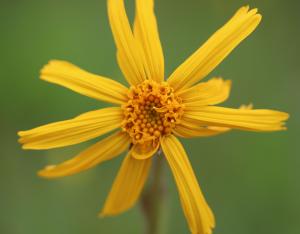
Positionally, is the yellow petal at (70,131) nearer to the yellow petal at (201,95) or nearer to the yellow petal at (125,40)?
the yellow petal at (125,40)

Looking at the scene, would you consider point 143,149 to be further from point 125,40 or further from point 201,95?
point 125,40

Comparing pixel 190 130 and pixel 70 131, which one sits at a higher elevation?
pixel 70 131

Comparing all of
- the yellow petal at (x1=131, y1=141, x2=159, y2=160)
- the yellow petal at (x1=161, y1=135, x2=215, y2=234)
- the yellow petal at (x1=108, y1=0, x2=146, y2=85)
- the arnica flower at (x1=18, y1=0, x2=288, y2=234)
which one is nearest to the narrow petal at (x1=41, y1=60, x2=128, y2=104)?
the arnica flower at (x1=18, y1=0, x2=288, y2=234)

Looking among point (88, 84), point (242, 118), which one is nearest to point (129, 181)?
point (88, 84)

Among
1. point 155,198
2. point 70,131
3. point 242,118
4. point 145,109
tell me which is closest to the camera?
point 242,118

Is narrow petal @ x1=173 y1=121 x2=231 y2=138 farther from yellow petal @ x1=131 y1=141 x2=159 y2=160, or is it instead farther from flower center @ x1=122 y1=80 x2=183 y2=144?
yellow petal @ x1=131 y1=141 x2=159 y2=160

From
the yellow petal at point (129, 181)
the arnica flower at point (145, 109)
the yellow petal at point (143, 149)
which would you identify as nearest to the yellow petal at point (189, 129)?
the arnica flower at point (145, 109)

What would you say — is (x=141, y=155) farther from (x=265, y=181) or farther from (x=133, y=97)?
(x=265, y=181)
